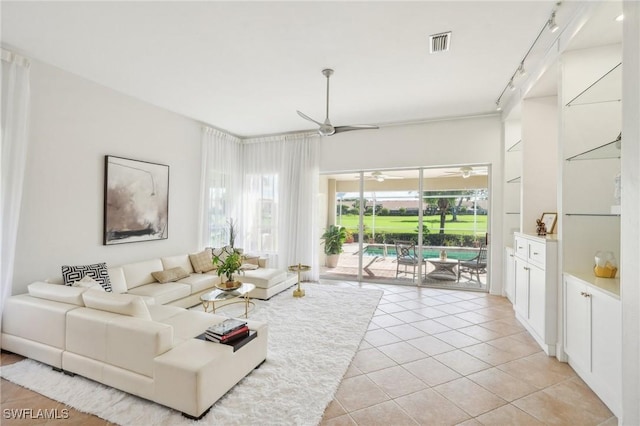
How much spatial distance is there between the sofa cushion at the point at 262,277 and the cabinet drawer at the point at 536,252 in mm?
3647

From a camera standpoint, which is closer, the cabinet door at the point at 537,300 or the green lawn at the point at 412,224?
the cabinet door at the point at 537,300

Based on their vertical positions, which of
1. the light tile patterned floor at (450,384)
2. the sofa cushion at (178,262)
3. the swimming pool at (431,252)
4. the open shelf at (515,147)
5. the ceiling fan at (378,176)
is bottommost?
the light tile patterned floor at (450,384)

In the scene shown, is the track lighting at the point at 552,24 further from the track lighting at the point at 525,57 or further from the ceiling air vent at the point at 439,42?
the ceiling air vent at the point at 439,42

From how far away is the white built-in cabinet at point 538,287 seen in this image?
2965 millimetres

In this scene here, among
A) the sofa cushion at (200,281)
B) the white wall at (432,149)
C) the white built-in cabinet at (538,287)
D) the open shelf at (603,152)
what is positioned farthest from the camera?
the white wall at (432,149)

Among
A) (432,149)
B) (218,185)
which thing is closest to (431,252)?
(432,149)

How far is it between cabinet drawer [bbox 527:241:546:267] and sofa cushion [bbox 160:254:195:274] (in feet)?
16.3

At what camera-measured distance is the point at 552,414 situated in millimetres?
2102

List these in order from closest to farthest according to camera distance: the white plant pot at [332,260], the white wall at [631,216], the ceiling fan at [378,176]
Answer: the white wall at [631,216]
the ceiling fan at [378,176]
the white plant pot at [332,260]

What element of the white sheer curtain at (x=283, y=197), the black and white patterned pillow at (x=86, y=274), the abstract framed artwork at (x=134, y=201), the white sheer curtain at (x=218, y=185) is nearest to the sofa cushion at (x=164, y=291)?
the black and white patterned pillow at (x=86, y=274)

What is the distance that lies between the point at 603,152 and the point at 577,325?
1578 millimetres

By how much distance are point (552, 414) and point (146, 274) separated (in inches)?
189

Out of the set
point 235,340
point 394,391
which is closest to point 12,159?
point 235,340

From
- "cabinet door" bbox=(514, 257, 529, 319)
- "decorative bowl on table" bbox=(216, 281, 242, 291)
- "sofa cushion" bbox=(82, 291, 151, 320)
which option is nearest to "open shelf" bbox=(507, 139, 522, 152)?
"cabinet door" bbox=(514, 257, 529, 319)
